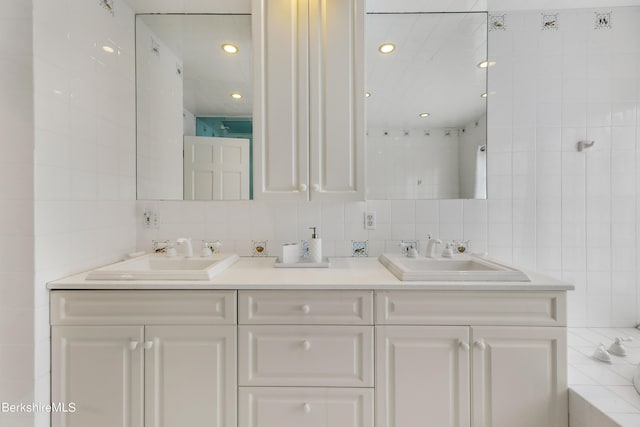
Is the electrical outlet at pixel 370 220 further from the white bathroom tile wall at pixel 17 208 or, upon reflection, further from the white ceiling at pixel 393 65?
the white bathroom tile wall at pixel 17 208

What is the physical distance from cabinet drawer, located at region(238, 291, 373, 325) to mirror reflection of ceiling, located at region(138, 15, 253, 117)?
3.55ft

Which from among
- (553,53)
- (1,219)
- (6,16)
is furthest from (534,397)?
(6,16)

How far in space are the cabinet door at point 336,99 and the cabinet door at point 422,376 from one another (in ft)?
2.28

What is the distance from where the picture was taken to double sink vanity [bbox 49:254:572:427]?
1194 millimetres

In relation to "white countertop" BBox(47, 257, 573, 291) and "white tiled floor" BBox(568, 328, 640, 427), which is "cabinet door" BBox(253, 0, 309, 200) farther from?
"white tiled floor" BBox(568, 328, 640, 427)

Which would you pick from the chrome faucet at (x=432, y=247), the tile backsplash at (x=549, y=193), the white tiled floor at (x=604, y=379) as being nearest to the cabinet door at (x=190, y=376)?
the tile backsplash at (x=549, y=193)

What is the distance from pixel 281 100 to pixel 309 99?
0.14 meters

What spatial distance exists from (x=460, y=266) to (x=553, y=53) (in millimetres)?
1371

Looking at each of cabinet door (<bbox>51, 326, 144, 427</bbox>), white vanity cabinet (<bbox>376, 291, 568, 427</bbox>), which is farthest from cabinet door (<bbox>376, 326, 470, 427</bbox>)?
cabinet door (<bbox>51, 326, 144, 427</bbox>)

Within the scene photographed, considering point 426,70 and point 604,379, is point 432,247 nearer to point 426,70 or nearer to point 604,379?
point 604,379

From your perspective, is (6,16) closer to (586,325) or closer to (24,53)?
(24,53)

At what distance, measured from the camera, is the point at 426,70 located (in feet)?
5.79

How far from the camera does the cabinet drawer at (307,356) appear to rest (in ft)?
3.96

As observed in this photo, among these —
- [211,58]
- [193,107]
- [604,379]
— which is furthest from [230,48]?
[604,379]
